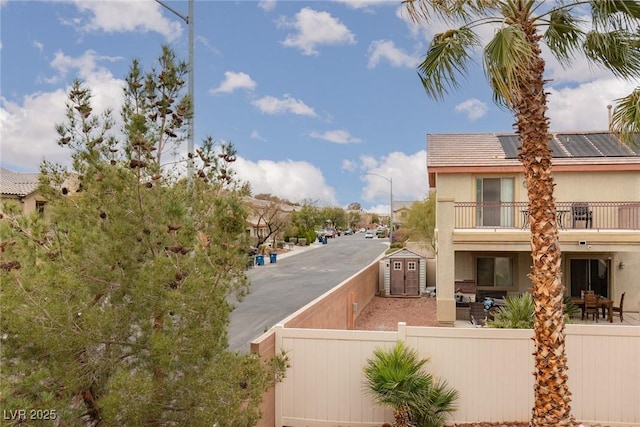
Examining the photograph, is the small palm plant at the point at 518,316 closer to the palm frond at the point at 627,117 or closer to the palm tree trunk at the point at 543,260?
the palm tree trunk at the point at 543,260

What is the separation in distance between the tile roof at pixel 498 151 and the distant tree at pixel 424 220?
10116mm

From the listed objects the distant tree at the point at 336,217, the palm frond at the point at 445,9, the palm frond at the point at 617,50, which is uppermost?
the distant tree at the point at 336,217

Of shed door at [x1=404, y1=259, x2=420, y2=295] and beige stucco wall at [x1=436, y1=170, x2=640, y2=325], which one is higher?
beige stucco wall at [x1=436, y1=170, x2=640, y2=325]

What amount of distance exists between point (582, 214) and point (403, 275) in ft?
28.5

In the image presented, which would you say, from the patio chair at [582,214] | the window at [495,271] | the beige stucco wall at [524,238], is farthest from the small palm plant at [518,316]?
the window at [495,271]

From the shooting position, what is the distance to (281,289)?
24125 mm

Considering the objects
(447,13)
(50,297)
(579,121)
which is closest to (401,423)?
(50,297)

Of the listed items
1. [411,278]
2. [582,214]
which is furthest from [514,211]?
[411,278]

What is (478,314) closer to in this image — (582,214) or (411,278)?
(582,214)

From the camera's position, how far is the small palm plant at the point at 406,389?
6570 mm

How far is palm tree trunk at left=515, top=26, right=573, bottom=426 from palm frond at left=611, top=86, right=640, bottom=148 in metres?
2.13

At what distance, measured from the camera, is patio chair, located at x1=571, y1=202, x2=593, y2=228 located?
49.5 feet

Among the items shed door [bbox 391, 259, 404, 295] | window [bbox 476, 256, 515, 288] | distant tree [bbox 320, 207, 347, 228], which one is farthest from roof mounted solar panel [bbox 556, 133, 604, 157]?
distant tree [bbox 320, 207, 347, 228]

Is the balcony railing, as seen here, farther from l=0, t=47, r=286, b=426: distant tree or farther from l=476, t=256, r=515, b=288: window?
l=0, t=47, r=286, b=426: distant tree
